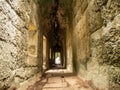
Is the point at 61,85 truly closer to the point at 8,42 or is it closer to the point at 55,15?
the point at 8,42

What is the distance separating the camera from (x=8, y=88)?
4.75 ft

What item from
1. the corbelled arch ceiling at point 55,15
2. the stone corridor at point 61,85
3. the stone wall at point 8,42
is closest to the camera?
the stone wall at point 8,42

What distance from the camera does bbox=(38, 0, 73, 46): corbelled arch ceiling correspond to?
15.8 ft

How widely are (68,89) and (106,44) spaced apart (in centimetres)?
94

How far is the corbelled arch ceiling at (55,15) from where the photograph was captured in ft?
15.8

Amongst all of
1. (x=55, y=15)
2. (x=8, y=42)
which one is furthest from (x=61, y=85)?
(x=55, y=15)

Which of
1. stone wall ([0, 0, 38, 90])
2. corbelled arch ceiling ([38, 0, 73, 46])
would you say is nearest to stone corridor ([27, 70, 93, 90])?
stone wall ([0, 0, 38, 90])

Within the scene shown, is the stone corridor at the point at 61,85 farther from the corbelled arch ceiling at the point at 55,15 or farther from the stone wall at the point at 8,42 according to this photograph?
the corbelled arch ceiling at the point at 55,15

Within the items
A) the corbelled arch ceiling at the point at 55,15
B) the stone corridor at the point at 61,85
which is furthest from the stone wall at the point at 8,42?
the corbelled arch ceiling at the point at 55,15

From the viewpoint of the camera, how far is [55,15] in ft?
24.8

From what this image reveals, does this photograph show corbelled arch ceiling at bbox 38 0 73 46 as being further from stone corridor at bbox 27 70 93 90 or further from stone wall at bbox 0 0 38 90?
stone wall at bbox 0 0 38 90

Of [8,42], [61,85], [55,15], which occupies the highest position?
[55,15]

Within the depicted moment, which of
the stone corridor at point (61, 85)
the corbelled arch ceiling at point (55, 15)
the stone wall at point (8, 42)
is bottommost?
the stone corridor at point (61, 85)

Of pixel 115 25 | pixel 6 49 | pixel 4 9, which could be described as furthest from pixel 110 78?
pixel 4 9
